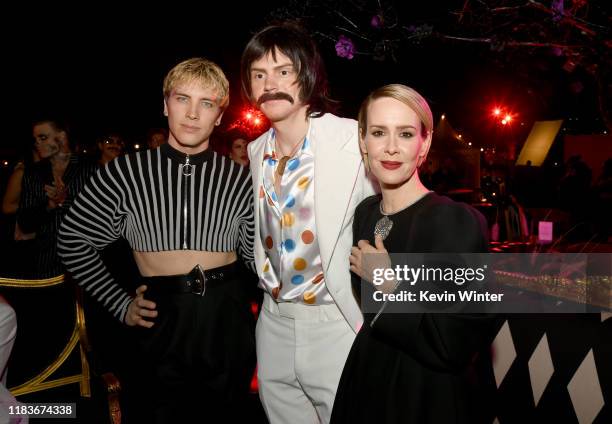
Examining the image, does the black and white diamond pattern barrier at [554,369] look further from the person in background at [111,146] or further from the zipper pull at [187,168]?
the person in background at [111,146]

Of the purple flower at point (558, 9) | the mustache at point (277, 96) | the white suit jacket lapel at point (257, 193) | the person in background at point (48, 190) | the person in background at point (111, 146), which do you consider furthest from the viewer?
the person in background at point (111, 146)

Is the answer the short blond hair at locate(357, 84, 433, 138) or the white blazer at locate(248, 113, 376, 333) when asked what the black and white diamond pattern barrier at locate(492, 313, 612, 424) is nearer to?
the white blazer at locate(248, 113, 376, 333)

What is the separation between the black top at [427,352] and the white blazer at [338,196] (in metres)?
0.36

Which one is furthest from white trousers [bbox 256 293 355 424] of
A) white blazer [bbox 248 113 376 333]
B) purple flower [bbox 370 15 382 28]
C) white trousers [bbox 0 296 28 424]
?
purple flower [bbox 370 15 382 28]

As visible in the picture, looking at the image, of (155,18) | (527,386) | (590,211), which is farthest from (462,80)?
(527,386)

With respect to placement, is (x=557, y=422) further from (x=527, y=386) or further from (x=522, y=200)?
(x=522, y=200)

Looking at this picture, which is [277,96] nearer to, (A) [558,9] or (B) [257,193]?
(B) [257,193]

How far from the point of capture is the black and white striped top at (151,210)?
225cm

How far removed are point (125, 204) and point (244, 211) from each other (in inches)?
21.6

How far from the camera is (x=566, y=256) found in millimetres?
3211

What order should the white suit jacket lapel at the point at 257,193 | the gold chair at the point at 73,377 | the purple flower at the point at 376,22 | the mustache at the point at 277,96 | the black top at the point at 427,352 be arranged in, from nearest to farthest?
the black top at the point at 427,352
the mustache at the point at 277,96
the white suit jacket lapel at the point at 257,193
the gold chair at the point at 73,377
the purple flower at the point at 376,22

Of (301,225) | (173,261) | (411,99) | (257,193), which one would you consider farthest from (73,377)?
A: (411,99)

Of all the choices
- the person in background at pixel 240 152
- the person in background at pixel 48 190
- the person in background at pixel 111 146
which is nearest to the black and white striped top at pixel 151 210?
the person in background at pixel 48 190

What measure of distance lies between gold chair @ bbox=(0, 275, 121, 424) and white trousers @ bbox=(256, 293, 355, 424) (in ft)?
3.55
